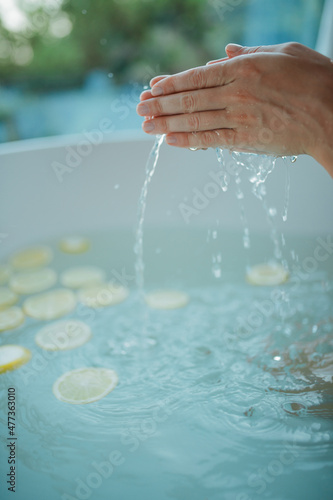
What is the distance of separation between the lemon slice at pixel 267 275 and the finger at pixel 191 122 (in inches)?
22.2

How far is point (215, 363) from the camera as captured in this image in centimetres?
94

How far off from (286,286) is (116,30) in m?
4.18

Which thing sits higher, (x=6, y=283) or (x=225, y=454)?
(x=6, y=283)

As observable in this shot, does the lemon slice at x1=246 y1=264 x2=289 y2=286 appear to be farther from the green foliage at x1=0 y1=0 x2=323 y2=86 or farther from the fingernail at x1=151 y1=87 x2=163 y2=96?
the green foliage at x1=0 y1=0 x2=323 y2=86

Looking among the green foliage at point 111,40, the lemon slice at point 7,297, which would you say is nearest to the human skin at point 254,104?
the lemon slice at point 7,297

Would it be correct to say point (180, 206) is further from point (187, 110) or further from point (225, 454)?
point (225, 454)

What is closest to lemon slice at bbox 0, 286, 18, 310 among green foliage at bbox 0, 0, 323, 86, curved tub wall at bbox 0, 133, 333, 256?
curved tub wall at bbox 0, 133, 333, 256

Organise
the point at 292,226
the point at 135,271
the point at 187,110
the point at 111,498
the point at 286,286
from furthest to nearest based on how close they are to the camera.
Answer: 1. the point at 292,226
2. the point at 135,271
3. the point at 286,286
4. the point at 187,110
5. the point at 111,498

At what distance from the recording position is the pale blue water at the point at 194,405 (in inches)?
27.4

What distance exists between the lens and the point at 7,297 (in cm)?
124

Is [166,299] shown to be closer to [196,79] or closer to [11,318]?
[11,318]

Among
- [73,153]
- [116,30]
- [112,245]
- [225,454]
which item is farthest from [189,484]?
[116,30]

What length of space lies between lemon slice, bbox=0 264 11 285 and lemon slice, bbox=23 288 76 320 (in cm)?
15

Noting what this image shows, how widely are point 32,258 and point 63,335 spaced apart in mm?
465
